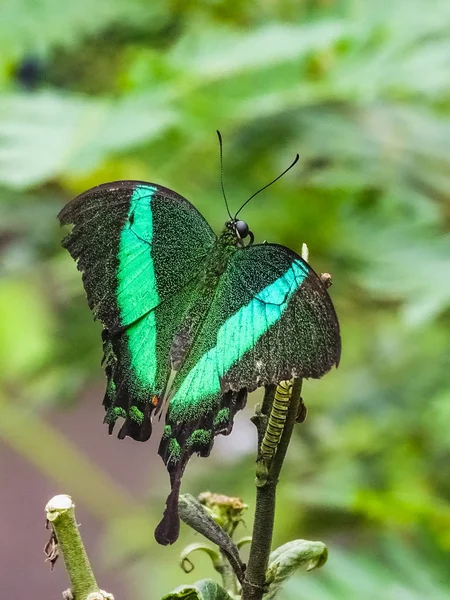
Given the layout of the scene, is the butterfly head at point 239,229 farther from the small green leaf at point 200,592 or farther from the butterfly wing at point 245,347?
the small green leaf at point 200,592

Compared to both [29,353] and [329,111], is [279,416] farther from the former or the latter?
[29,353]

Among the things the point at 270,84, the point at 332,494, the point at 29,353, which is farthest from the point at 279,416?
the point at 29,353

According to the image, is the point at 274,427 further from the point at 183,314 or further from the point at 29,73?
the point at 29,73

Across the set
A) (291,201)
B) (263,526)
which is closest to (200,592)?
(263,526)

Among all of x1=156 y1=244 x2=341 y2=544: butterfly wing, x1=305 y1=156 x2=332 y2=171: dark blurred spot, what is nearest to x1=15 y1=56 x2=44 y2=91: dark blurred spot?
x1=305 y1=156 x2=332 y2=171: dark blurred spot

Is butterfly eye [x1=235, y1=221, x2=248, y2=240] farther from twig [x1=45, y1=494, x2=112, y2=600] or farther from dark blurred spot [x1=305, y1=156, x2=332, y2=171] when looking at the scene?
dark blurred spot [x1=305, y1=156, x2=332, y2=171]

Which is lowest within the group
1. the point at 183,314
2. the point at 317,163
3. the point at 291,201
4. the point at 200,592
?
the point at 200,592

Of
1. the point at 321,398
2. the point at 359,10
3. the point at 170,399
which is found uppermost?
the point at 359,10

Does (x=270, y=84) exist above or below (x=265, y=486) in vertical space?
above
